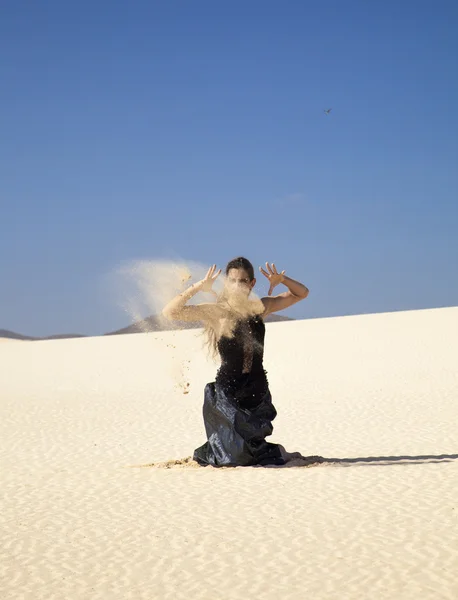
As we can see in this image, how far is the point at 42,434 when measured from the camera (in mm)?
15945

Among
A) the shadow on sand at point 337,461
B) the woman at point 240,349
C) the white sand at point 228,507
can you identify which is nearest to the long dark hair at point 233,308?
the woman at point 240,349

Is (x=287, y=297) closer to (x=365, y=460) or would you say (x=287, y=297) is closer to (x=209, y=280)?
(x=209, y=280)

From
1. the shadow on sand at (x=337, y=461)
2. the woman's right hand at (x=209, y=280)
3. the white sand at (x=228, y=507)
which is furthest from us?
the shadow on sand at (x=337, y=461)

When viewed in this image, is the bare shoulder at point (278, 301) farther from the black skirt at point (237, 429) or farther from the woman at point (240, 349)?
the black skirt at point (237, 429)

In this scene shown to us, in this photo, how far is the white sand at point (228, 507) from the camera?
6074 mm

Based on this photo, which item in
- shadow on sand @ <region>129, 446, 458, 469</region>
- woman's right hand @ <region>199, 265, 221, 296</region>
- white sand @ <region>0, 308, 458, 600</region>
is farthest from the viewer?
shadow on sand @ <region>129, 446, 458, 469</region>

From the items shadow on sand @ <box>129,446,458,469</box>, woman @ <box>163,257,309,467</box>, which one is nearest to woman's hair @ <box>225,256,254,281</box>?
woman @ <box>163,257,309,467</box>

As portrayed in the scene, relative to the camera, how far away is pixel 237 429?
9.70m

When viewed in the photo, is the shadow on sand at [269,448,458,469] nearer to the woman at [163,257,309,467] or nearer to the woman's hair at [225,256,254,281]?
the woman at [163,257,309,467]

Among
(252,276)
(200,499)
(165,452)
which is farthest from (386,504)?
(165,452)

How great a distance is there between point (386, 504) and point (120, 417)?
11.2 meters

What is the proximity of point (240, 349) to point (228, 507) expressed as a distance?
2.05m

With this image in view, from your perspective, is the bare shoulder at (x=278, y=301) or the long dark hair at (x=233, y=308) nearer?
the long dark hair at (x=233, y=308)

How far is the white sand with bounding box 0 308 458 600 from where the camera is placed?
6.07 metres
